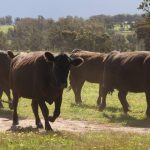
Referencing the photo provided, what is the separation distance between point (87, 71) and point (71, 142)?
464 inches

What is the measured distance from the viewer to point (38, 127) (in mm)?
14711

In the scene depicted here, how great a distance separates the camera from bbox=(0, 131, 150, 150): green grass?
10.9m

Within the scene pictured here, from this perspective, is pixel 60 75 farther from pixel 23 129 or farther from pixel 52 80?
pixel 23 129

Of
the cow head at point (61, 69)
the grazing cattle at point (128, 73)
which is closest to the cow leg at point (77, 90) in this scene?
the grazing cattle at point (128, 73)

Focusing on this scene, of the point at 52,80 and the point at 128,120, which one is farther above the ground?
the point at 52,80

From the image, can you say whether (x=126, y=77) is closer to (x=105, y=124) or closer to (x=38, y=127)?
(x=105, y=124)

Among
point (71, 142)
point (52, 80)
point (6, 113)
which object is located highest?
point (52, 80)

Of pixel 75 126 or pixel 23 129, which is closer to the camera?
pixel 23 129

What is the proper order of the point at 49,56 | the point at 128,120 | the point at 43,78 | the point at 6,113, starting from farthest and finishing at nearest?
the point at 6,113 < the point at 128,120 < the point at 43,78 < the point at 49,56

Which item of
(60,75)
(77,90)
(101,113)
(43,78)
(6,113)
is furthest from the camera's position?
(77,90)

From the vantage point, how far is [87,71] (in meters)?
23.1

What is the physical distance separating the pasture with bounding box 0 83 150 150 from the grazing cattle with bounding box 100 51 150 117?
3.15ft

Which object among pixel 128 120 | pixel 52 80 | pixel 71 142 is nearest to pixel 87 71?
pixel 128 120

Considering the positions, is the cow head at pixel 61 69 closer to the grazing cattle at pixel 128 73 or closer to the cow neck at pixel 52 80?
the cow neck at pixel 52 80
